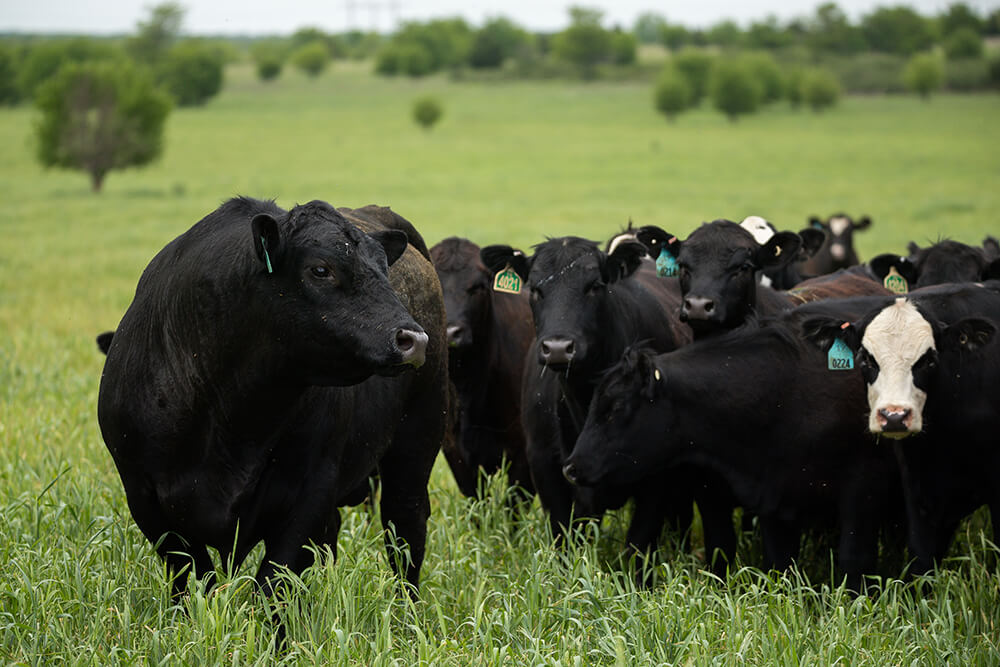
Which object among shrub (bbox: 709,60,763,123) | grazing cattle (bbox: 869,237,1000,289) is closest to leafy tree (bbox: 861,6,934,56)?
shrub (bbox: 709,60,763,123)

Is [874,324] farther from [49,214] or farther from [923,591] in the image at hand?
[49,214]

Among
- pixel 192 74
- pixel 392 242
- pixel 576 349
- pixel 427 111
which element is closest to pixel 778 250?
pixel 576 349

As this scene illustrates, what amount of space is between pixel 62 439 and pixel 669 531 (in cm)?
433

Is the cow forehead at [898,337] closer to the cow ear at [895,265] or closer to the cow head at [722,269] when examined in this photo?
the cow head at [722,269]

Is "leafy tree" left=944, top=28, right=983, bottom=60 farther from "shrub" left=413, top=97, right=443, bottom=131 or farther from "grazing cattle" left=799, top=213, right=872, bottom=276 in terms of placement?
"grazing cattle" left=799, top=213, right=872, bottom=276

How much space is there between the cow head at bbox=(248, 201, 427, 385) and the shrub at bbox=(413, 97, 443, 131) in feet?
229

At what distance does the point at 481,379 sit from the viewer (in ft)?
26.2

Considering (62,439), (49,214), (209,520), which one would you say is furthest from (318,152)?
(209,520)

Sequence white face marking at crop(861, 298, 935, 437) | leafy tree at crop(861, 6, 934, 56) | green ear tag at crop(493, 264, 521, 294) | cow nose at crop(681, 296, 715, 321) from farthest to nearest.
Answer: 1. leafy tree at crop(861, 6, 934, 56)
2. green ear tag at crop(493, 264, 521, 294)
3. cow nose at crop(681, 296, 715, 321)
4. white face marking at crop(861, 298, 935, 437)

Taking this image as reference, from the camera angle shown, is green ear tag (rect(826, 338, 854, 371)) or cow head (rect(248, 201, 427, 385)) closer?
cow head (rect(248, 201, 427, 385))

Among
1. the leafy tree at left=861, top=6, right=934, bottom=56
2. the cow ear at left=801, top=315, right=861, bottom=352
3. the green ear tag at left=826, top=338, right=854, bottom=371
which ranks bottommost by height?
the green ear tag at left=826, top=338, right=854, bottom=371

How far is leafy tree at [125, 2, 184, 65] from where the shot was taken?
120438 millimetres

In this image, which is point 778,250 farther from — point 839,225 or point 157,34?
point 157,34

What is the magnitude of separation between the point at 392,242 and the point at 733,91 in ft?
258
